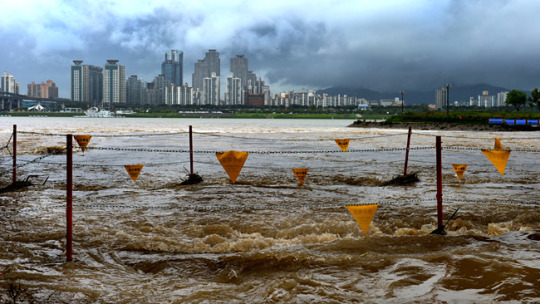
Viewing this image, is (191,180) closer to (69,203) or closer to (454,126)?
(69,203)

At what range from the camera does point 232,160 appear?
11.6 meters

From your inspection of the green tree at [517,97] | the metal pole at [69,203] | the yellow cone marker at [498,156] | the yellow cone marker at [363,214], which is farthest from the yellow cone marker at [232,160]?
the green tree at [517,97]

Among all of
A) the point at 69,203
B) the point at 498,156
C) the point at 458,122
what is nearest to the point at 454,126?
the point at 458,122

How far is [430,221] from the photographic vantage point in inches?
399

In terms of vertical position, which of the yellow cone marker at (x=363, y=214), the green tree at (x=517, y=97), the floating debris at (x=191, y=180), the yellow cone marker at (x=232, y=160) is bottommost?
the floating debris at (x=191, y=180)

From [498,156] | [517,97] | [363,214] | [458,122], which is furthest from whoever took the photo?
[517,97]

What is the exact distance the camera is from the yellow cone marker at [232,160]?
11273mm

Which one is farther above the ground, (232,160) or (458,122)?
(458,122)

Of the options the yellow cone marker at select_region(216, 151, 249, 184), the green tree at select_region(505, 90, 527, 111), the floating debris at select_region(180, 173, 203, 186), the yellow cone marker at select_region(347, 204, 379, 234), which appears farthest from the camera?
the green tree at select_region(505, 90, 527, 111)

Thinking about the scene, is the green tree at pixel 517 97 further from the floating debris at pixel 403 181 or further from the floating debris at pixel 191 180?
the floating debris at pixel 191 180

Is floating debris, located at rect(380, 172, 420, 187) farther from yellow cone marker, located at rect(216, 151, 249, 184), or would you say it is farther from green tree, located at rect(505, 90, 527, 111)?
green tree, located at rect(505, 90, 527, 111)

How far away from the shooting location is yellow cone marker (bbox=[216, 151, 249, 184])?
11273mm

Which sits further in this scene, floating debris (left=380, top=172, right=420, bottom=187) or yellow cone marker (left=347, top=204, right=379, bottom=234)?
floating debris (left=380, top=172, right=420, bottom=187)

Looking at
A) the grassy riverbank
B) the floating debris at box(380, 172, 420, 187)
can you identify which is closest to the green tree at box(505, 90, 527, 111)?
the grassy riverbank
